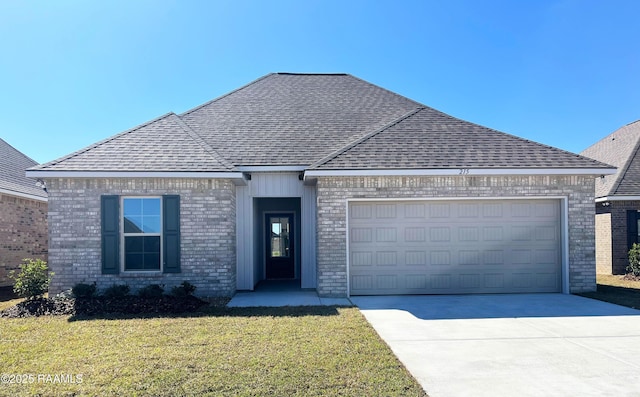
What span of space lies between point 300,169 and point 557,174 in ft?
20.3

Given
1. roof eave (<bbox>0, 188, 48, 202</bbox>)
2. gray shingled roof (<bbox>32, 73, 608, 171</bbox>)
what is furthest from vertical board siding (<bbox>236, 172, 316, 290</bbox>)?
roof eave (<bbox>0, 188, 48, 202</bbox>)

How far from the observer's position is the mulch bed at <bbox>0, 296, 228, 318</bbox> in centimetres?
770

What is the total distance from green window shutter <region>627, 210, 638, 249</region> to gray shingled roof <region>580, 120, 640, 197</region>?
708 millimetres

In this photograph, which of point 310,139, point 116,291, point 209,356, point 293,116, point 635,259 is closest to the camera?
point 209,356

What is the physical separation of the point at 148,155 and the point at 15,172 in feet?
27.3

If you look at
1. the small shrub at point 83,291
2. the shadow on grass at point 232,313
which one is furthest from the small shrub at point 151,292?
the small shrub at point 83,291

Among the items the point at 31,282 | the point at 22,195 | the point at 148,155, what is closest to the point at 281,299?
the point at 148,155

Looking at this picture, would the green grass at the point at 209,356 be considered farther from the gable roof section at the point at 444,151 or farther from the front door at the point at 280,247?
the front door at the point at 280,247

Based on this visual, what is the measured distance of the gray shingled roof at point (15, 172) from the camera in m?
12.7

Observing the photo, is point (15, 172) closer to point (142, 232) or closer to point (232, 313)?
point (142, 232)

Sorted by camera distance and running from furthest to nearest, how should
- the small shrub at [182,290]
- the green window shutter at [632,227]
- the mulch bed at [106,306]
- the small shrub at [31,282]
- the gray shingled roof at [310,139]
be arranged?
the green window shutter at [632,227]
the gray shingled roof at [310,139]
the small shrub at [182,290]
the small shrub at [31,282]
the mulch bed at [106,306]

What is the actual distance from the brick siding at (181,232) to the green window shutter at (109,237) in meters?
0.14

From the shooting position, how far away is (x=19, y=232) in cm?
1273

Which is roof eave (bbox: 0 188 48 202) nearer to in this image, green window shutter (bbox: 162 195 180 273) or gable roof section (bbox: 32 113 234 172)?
gable roof section (bbox: 32 113 234 172)
